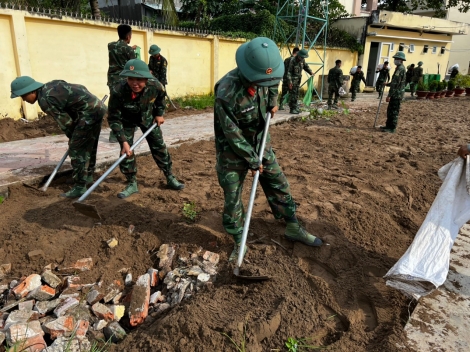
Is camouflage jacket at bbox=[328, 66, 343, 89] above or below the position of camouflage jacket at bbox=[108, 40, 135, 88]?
below

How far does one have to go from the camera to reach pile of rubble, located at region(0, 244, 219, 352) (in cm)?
220

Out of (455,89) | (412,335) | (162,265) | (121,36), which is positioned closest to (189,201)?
(162,265)

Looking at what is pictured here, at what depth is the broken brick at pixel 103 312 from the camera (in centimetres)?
242

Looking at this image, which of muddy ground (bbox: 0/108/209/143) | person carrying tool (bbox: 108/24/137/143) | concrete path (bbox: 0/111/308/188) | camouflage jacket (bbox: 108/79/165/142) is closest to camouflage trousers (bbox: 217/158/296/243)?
camouflage jacket (bbox: 108/79/165/142)

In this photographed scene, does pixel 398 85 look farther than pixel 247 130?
Yes

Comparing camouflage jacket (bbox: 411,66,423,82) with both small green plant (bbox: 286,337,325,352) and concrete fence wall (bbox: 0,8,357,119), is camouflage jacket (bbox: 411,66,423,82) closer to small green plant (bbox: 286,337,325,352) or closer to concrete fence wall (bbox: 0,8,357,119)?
concrete fence wall (bbox: 0,8,357,119)

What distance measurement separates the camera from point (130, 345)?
2.10 meters

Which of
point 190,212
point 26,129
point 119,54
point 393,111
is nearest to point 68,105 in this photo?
point 190,212

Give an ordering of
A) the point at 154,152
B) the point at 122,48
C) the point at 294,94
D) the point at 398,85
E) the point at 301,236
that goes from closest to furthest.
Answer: the point at 301,236, the point at 154,152, the point at 122,48, the point at 398,85, the point at 294,94

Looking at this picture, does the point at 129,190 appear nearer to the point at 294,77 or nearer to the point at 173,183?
the point at 173,183

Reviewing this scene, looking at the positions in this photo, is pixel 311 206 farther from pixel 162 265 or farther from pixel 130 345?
pixel 130 345

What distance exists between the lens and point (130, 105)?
3.77 meters

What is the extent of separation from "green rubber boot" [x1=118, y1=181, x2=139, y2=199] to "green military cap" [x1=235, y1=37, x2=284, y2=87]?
7.36 ft

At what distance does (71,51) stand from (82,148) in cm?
504
